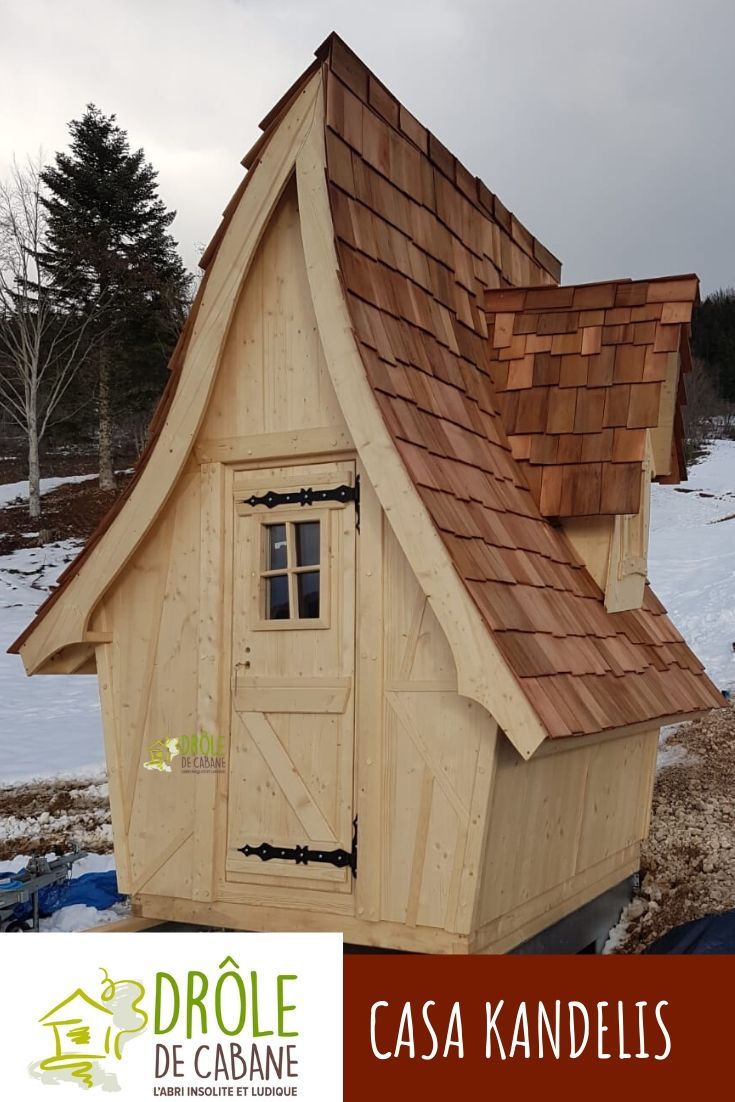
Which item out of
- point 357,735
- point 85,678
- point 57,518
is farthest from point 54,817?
point 57,518

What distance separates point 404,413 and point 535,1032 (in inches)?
114

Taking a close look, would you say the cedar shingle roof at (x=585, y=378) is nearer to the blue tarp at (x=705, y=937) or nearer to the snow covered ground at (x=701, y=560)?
the blue tarp at (x=705, y=937)

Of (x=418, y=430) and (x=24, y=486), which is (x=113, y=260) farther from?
(x=418, y=430)

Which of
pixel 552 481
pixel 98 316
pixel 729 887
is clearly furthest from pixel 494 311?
pixel 98 316

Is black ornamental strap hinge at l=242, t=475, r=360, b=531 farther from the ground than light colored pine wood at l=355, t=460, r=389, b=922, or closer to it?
farther from the ground

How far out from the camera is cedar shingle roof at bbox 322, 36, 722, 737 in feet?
16.4

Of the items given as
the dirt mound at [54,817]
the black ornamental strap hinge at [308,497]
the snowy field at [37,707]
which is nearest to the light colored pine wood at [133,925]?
the black ornamental strap hinge at [308,497]

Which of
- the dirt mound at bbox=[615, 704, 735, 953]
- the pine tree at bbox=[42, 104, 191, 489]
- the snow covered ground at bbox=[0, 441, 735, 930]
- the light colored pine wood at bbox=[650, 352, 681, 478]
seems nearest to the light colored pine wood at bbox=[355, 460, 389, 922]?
the light colored pine wood at bbox=[650, 352, 681, 478]

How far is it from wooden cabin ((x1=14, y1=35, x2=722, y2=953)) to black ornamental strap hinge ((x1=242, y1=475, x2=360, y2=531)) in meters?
0.01

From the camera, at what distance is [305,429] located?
5613 mm

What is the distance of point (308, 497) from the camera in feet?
18.3

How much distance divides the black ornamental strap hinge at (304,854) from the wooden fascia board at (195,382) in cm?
160

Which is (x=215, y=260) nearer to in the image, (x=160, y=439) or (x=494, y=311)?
(x=160, y=439)

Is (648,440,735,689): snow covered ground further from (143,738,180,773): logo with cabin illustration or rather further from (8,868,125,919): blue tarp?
(143,738,180,773): logo with cabin illustration
